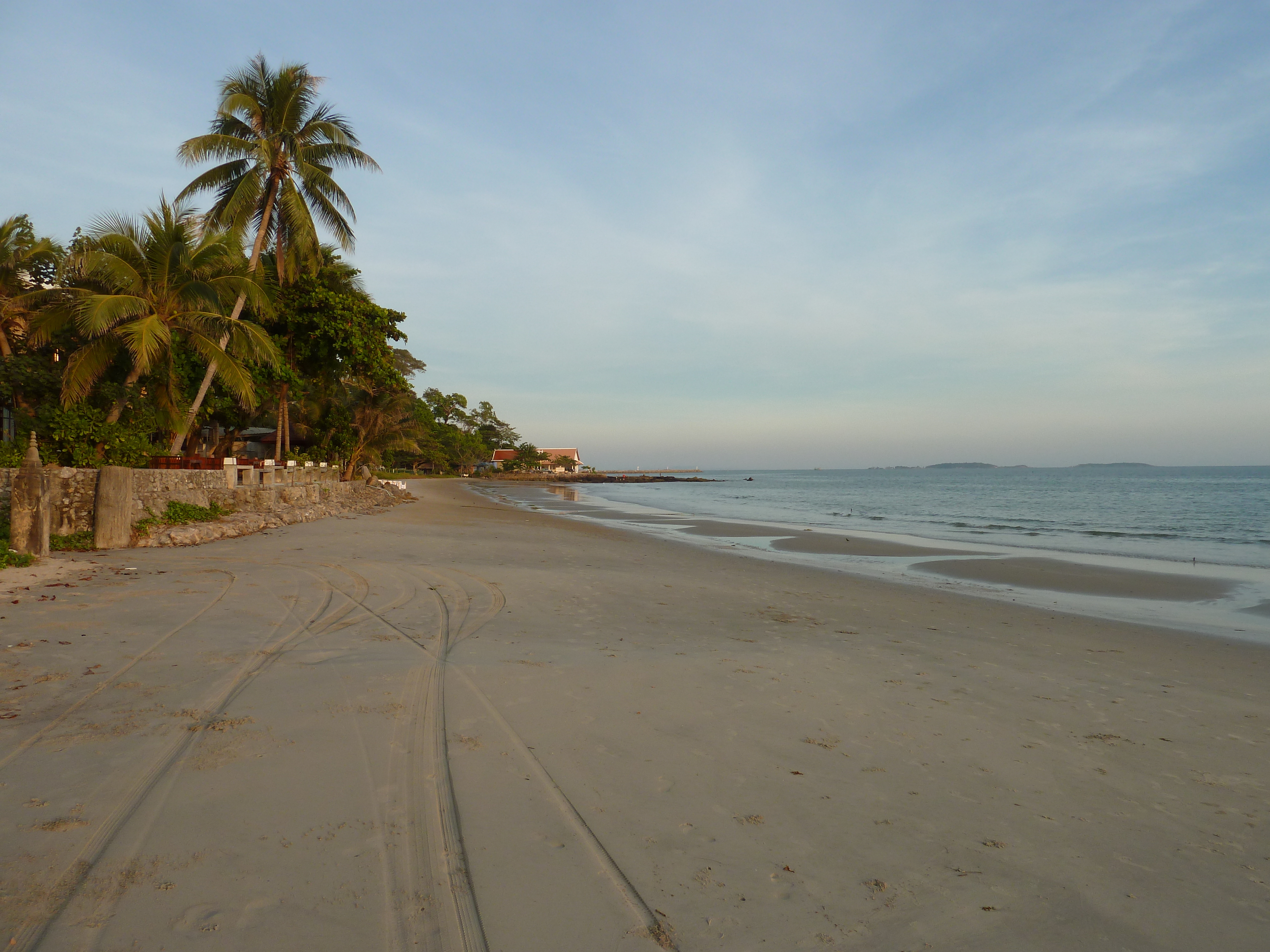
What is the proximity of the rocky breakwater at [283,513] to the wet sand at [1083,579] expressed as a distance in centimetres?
1373

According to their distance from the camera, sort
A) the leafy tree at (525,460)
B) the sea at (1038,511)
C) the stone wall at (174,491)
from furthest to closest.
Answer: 1. the leafy tree at (525,460)
2. the sea at (1038,511)
3. the stone wall at (174,491)

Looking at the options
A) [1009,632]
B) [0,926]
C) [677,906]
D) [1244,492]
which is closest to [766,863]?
[677,906]

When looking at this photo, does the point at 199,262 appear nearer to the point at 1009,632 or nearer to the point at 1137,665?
the point at 1009,632

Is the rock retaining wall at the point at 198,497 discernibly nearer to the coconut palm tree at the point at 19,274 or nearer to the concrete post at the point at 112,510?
the concrete post at the point at 112,510

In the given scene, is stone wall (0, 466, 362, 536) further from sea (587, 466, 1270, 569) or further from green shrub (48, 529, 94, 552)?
sea (587, 466, 1270, 569)

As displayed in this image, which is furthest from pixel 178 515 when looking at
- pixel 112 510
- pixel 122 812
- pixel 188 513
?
pixel 122 812

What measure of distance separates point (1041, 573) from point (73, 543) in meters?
17.2

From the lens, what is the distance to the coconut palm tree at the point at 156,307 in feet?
44.7

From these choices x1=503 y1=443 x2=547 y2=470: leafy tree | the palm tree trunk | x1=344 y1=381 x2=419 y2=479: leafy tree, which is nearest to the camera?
the palm tree trunk

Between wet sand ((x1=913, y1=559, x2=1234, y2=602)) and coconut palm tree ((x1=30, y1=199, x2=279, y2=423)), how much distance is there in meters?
16.8

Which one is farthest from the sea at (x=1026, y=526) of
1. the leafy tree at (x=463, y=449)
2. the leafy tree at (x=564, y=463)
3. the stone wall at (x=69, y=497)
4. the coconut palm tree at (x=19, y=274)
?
the leafy tree at (x=564, y=463)

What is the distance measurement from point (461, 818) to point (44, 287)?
19.6 m

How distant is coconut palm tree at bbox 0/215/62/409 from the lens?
49.4ft

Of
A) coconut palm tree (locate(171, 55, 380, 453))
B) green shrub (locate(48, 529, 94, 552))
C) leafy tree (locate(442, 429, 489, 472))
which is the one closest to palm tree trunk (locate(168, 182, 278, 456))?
coconut palm tree (locate(171, 55, 380, 453))
